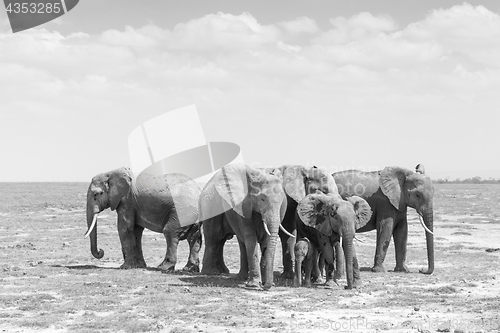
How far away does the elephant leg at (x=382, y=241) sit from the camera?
1894 centimetres

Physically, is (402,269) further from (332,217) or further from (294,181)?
(332,217)

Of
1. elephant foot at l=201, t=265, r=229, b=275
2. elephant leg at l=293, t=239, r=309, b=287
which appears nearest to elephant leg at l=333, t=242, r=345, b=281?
elephant leg at l=293, t=239, r=309, b=287

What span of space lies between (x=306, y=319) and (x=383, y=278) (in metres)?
5.77

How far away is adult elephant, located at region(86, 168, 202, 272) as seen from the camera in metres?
18.6

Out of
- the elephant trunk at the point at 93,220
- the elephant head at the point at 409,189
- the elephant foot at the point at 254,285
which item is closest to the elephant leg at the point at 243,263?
the elephant foot at the point at 254,285

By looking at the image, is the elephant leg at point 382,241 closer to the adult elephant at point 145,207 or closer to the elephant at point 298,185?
the elephant at point 298,185

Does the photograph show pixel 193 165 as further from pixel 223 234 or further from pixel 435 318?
pixel 435 318

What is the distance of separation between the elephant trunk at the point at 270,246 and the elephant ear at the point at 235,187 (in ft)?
Result: 2.40

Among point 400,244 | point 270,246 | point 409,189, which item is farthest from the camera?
point 400,244

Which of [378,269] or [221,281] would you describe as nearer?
[221,281]

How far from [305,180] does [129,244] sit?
5.48m

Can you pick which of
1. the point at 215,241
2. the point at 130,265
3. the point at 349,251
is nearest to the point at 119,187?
the point at 130,265

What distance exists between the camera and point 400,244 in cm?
1970

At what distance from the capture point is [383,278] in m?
17.3
